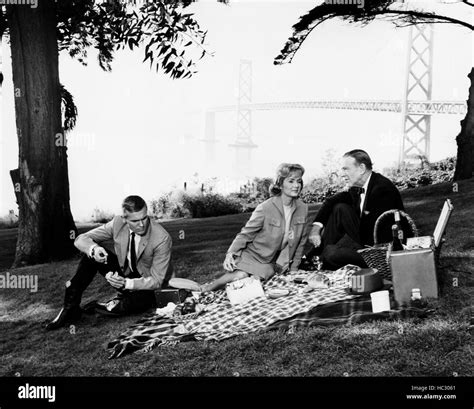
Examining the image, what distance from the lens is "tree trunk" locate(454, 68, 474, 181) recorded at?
8.93 metres

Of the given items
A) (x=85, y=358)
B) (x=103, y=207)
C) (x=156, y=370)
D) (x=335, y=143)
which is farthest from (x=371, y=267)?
(x=103, y=207)

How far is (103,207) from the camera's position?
388 inches

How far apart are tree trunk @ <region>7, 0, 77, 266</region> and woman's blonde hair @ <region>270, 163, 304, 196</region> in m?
3.26

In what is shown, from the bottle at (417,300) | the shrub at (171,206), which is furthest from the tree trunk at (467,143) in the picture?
the bottle at (417,300)

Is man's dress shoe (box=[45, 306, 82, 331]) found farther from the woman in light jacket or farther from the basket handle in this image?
the basket handle

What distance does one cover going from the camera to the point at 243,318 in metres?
4.19

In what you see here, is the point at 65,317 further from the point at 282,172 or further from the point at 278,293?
the point at 282,172

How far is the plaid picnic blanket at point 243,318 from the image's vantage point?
3957 mm

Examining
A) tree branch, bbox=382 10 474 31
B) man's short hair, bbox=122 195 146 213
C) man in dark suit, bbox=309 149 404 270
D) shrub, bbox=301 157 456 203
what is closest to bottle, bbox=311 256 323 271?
man in dark suit, bbox=309 149 404 270
